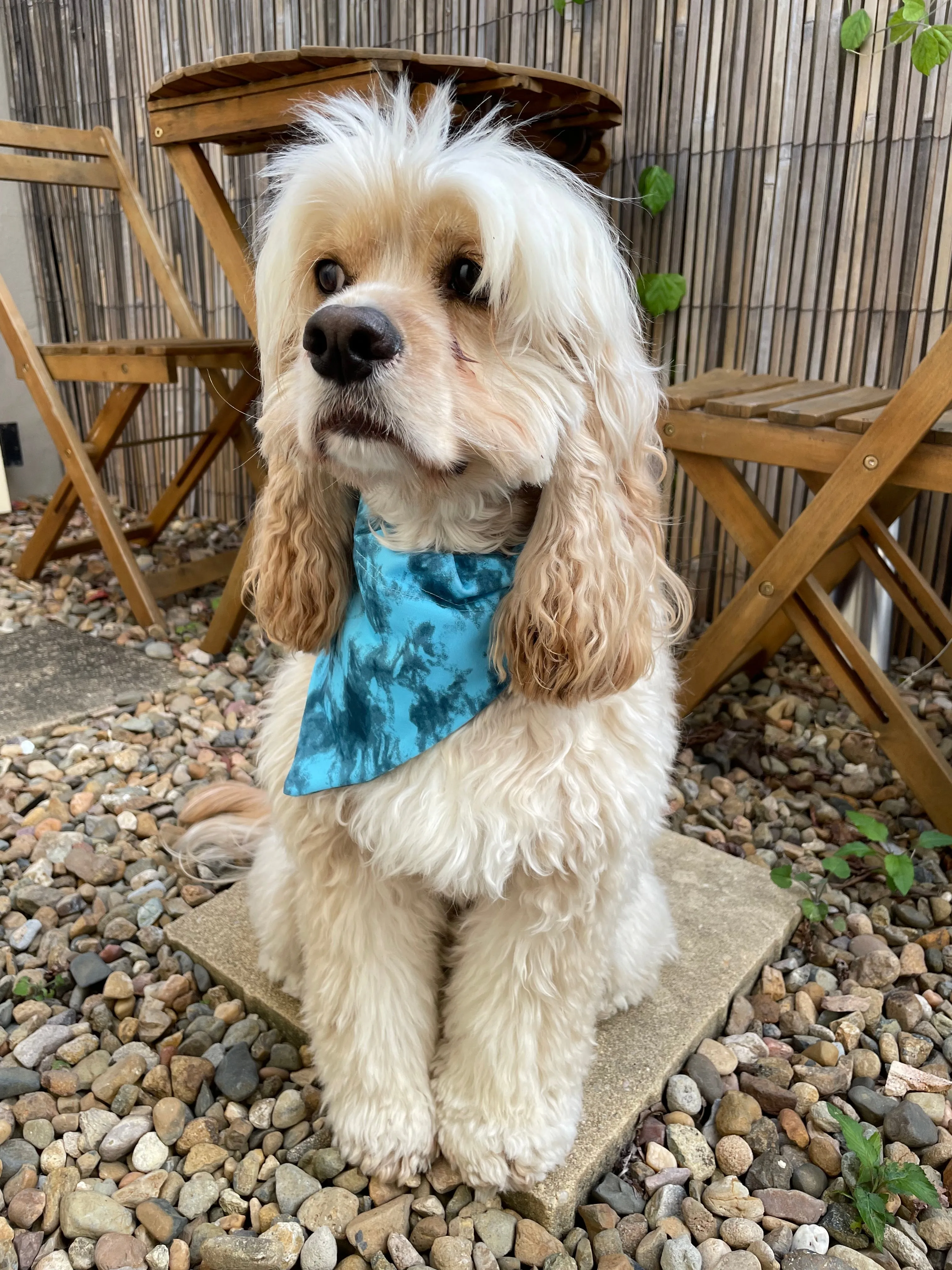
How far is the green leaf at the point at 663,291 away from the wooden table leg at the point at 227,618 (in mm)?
1582

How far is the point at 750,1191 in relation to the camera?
4.86 ft

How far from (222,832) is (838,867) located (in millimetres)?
1401

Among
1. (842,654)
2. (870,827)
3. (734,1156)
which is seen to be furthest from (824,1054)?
(842,654)

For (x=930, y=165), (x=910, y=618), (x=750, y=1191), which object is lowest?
(x=750, y=1191)

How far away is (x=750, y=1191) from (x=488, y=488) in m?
1.19

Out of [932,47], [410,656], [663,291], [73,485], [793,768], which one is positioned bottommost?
[793,768]

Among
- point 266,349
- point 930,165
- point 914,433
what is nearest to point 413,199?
point 266,349

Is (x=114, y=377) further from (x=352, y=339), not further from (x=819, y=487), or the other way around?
(x=352, y=339)

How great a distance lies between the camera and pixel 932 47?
94.1 inches

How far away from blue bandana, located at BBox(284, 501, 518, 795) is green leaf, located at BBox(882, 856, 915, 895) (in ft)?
3.98

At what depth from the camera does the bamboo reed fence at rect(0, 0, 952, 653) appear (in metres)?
2.76

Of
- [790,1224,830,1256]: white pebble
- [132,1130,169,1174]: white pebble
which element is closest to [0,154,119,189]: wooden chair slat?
[132,1130,169,1174]: white pebble

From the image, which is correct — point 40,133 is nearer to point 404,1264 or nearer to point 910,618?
point 910,618

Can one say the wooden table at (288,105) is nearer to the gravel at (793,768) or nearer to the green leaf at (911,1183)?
the gravel at (793,768)
